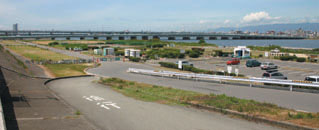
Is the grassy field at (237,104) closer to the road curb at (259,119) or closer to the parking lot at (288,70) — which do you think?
the road curb at (259,119)

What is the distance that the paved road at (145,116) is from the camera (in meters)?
12.3

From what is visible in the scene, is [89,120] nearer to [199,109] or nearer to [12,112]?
[12,112]

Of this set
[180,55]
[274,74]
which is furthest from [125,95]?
Answer: [180,55]

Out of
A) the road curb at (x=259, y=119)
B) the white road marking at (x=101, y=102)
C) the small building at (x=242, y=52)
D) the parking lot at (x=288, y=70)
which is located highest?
the small building at (x=242, y=52)

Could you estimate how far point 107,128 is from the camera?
Result: 12.3 metres

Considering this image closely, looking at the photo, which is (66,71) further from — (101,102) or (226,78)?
(226,78)

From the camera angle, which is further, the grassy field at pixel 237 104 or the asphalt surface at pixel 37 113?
the grassy field at pixel 237 104

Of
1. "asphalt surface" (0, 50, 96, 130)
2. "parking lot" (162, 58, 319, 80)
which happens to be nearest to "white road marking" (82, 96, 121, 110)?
"asphalt surface" (0, 50, 96, 130)

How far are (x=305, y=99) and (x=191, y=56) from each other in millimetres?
46985

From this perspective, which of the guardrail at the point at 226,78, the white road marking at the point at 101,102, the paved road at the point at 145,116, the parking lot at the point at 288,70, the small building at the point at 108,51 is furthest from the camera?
the small building at the point at 108,51

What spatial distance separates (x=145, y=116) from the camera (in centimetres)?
1420

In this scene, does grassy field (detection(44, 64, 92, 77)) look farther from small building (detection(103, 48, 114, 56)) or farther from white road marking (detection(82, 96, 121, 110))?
small building (detection(103, 48, 114, 56))

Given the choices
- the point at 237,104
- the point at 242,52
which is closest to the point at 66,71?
the point at 237,104

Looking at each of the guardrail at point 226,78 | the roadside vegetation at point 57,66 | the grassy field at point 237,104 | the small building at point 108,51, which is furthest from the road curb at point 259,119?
the small building at point 108,51
